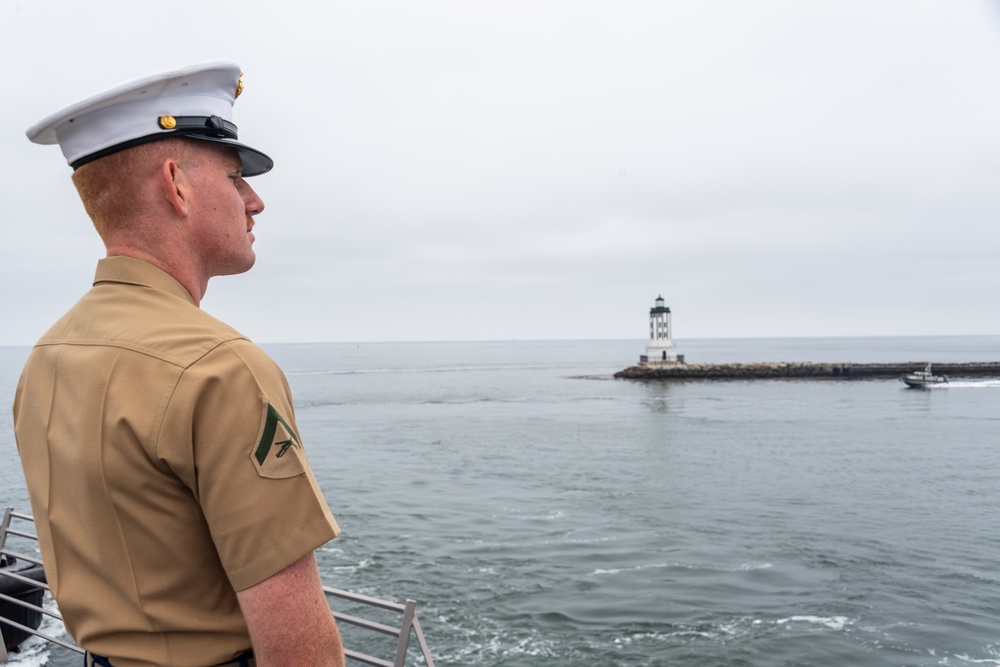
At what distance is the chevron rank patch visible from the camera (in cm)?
124

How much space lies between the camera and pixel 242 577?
1260mm

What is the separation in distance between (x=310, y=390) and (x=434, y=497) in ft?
198

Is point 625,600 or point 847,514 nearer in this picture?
point 625,600

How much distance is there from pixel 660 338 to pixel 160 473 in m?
99.0

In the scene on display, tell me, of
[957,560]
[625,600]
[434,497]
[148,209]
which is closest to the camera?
[148,209]

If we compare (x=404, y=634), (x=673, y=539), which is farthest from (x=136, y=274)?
(x=673, y=539)

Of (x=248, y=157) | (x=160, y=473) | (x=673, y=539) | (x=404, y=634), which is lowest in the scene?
(x=673, y=539)

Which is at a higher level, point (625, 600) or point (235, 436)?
point (235, 436)

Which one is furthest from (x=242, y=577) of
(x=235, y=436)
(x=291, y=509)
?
(x=235, y=436)

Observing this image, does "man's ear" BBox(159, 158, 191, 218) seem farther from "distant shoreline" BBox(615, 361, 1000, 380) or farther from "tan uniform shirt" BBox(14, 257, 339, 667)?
"distant shoreline" BBox(615, 361, 1000, 380)

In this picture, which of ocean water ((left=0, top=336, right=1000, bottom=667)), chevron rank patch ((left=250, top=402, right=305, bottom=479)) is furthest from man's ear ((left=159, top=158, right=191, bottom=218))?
ocean water ((left=0, top=336, right=1000, bottom=667))

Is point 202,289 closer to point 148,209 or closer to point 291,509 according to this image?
point 148,209

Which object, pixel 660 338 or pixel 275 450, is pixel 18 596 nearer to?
pixel 275 450

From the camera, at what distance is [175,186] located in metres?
1.46
